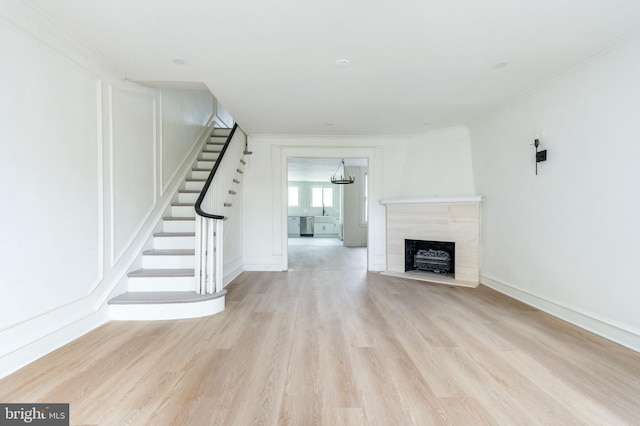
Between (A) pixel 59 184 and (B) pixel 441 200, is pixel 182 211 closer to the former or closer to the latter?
(A) pixel 59 184

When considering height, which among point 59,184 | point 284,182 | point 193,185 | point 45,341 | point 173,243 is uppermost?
point 284,182

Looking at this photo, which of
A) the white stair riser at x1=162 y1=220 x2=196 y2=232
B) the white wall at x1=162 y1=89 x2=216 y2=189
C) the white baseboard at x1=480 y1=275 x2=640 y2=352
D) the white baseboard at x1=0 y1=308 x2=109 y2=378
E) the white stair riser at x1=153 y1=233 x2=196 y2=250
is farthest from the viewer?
the white wall at x1=162 y1=89 x2=216 y2=189

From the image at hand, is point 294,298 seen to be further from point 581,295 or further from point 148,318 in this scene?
point 581,295

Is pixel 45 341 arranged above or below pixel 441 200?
below

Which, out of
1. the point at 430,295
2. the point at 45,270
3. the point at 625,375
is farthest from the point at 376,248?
the point at 45,270

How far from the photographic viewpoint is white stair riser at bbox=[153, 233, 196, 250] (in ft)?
11.9

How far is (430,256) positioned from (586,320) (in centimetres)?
236

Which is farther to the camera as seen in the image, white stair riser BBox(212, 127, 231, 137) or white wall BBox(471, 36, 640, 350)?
white stair riser BBox(212, 127, 231, 137)

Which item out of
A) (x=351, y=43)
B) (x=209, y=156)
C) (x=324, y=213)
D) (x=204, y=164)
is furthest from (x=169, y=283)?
(x=324, y=213)

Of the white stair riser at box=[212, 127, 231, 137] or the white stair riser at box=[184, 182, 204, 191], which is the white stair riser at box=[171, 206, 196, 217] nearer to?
the white stair riser at box=[184, 182, 204, 191]

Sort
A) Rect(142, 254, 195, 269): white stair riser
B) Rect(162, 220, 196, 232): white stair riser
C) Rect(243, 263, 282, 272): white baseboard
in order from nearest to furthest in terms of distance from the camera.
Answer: Rect(142, 254, 195, 269): white stair riser
Rect(162, 220, 196, 232): white stair riser
Rect(243, 263, 282, 272): white baseboard

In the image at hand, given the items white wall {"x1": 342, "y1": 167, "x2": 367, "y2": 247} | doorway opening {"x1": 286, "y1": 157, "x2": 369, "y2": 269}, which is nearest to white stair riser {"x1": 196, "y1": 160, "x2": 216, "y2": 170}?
doorway opening {"x1": 286, "y1": 157, "x2": 369, "y2": 269}

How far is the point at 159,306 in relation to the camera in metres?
2.88

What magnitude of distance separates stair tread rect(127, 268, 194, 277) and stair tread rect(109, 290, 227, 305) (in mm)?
184
